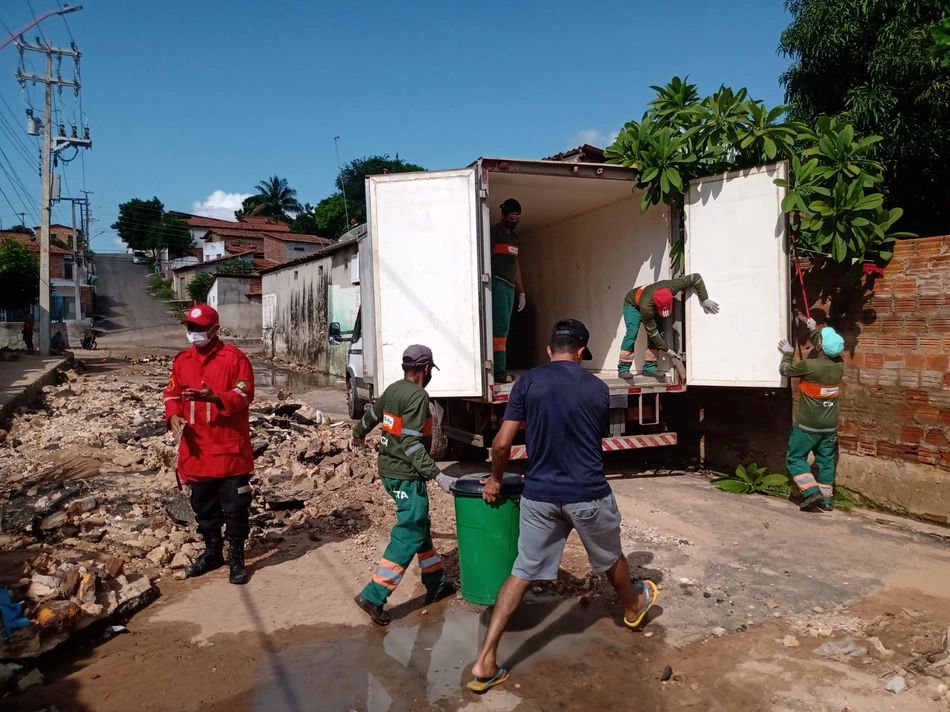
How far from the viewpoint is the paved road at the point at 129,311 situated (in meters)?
35.0

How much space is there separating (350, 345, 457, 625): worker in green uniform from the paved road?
3119 cm

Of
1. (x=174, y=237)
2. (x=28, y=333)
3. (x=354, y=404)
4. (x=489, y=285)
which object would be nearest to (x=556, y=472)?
(x=489, y=285)

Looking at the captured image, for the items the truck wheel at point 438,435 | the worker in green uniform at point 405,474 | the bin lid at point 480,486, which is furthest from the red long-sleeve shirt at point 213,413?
the truck wheel at point 438,435

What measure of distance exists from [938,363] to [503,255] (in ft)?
12.9

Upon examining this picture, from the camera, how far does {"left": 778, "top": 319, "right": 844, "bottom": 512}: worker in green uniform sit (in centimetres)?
589

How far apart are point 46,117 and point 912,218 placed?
25.4m

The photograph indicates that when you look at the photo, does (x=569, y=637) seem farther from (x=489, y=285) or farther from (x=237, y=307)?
(x=237, y=307)

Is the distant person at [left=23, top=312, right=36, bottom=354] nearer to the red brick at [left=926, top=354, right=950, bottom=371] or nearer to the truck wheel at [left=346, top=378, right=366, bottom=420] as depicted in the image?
the truck wheel at [left=346, top=378, right=366, bottom=420]

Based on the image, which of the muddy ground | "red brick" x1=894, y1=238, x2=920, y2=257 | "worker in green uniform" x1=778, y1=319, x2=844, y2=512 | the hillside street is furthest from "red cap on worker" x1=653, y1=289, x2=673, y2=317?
the muddy ground

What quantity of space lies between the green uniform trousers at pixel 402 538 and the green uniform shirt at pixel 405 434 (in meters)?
0.08

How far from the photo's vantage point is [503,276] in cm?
716

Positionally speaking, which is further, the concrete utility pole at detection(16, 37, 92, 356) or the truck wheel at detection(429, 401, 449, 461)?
the concrete utility pole at detection(16, 37, 92, 356)

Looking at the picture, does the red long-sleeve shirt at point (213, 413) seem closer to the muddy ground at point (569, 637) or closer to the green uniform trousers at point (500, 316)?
the muddy ground at point (569, 637)

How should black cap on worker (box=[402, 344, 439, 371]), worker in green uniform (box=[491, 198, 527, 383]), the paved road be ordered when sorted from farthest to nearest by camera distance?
the paved road, worker in green uniform (box=[491, 198, 527, 383]), black cap on worker (box=[402, 344, 439, 371])
